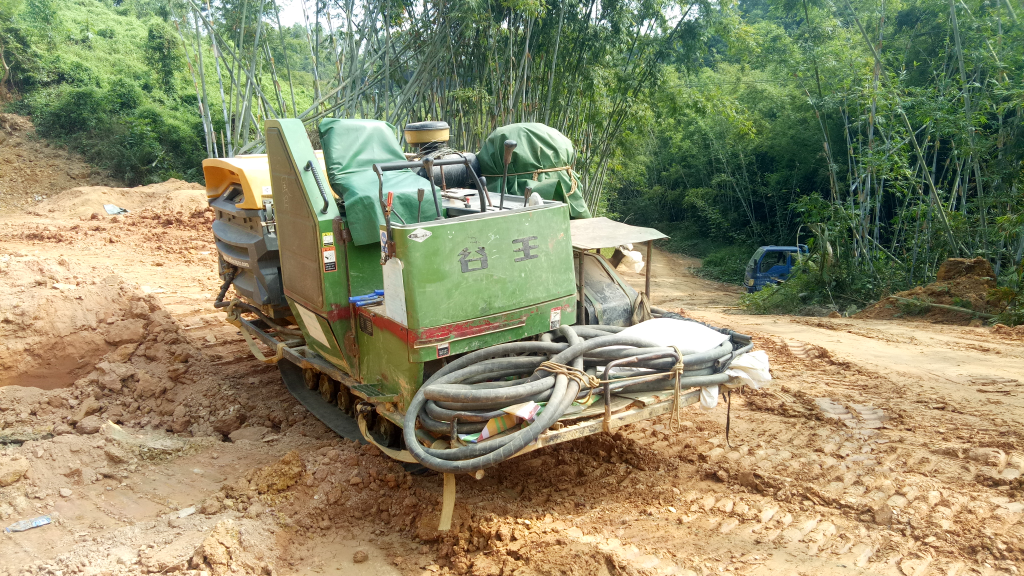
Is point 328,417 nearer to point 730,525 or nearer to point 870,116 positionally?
point 730,525

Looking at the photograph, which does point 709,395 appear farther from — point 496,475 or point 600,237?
point 496,475

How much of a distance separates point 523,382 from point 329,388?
2.45 metres

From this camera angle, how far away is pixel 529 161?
5.71m

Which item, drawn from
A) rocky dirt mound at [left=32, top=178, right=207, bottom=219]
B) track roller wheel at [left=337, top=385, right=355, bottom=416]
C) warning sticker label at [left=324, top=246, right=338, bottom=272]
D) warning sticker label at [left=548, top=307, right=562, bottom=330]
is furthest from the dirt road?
rocky dirt mound at [left=32, top=178, right=207, bottom=219]

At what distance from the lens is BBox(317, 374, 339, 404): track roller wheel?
18.5 ft

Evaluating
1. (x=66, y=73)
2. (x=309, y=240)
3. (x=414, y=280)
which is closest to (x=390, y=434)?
(x=414, y=280)

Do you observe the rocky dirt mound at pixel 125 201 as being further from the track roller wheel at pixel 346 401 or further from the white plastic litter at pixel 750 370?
the white plastic litter at pixel 750 370

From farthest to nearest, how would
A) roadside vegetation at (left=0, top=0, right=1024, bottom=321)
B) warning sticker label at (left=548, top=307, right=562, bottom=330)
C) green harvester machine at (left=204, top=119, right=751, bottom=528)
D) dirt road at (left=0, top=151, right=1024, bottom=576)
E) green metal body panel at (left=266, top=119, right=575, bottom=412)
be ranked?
roadside vegetation at (left=0, top=0, right=1024, bottom=321)
warning sticker label at (left=548, top=307, right=562, bottom=330)
green metal body panel at (left=266, top=119, right=575, bottom=412)
green harvester machine at (left=204, top=119, right=751, bottom=528)
dirt road at (left=0, top=151, right=1024, bottom=576)

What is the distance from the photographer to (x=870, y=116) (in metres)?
10.1

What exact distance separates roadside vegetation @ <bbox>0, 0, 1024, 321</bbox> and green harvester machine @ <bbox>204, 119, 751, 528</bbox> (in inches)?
238

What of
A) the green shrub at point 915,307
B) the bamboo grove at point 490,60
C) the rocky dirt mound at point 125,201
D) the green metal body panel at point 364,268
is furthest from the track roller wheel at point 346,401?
the rocky dirt mound at point 125,201

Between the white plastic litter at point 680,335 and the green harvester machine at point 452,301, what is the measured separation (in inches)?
2.5

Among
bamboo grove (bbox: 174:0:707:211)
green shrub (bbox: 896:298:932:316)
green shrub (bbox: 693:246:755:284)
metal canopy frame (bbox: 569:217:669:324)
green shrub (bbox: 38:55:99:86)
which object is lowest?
green shrub (bbox: 693:246:755:284)

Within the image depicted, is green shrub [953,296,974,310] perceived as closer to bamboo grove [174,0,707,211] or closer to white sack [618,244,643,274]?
white sack [618,244,643,274]
